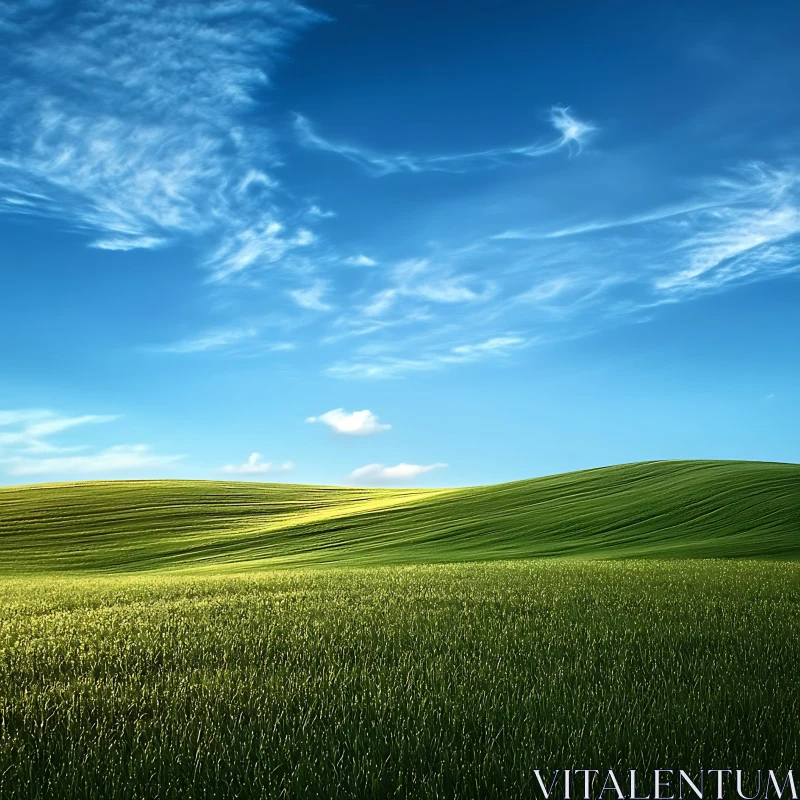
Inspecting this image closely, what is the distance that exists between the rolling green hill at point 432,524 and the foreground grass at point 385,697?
882 inches

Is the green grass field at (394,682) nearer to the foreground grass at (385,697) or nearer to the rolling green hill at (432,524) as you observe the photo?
the foreground grass at (385,697)

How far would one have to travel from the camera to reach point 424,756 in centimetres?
443

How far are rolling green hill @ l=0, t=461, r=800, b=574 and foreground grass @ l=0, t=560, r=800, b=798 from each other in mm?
22406

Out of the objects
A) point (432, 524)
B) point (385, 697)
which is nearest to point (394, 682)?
point (385, 697)

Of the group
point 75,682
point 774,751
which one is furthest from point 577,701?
point 75,682

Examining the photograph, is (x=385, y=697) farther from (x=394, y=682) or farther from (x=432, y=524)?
(x=432, y=524)

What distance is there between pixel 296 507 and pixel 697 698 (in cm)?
6137

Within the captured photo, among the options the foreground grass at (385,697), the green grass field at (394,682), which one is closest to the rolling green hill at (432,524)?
the green grass field at (394,682)

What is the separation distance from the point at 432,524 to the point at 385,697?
42.7 metres

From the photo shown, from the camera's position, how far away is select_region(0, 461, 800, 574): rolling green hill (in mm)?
36688

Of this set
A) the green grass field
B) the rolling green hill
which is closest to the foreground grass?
the green grass field

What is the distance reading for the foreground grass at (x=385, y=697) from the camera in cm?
428

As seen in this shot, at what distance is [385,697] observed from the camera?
568 cm

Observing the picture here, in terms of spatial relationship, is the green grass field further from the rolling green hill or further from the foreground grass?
the rolling green hill
